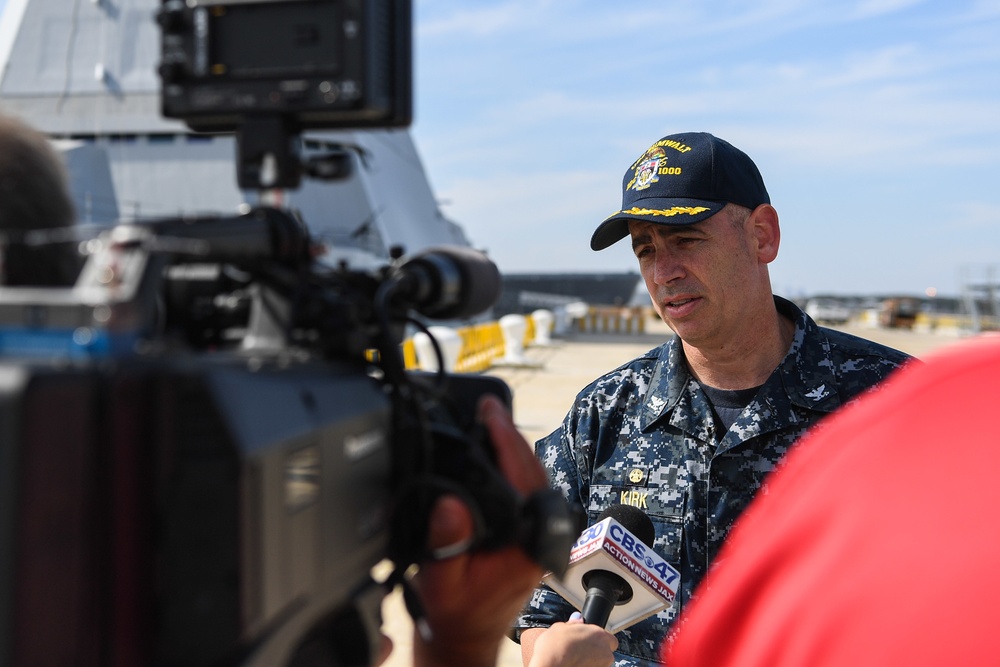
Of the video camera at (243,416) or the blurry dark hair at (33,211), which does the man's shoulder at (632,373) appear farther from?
the blurry dark hair at (33,211)

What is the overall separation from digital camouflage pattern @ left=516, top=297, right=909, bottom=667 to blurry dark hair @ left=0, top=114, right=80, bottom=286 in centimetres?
218

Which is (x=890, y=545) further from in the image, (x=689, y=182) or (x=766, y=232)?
(x=766, y=232)

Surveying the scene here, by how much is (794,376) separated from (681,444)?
0.43m

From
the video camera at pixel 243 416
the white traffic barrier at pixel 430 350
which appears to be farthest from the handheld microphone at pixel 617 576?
the white traffic barrier at pixel 430 350

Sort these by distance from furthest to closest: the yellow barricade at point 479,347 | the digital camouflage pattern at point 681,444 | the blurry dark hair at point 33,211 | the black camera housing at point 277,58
Result: the yellow barricade at point 479,347, the digital camouflage pattern at point 681,444, the black camera housing at point 277,58, the blurry dark hair at point 33,211

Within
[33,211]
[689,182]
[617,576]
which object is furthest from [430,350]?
[33,211]

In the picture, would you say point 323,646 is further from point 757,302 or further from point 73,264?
point 757,302

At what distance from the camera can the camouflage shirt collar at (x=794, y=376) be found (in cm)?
307

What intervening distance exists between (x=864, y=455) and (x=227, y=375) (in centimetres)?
66

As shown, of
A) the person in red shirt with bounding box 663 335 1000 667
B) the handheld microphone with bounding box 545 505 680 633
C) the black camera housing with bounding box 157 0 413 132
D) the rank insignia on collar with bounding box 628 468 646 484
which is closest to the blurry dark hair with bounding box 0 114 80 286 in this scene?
the black camera housing with bounding box 157 0 413 132

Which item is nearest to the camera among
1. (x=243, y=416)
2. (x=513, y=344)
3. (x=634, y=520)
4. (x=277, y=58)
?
(x=243, y=416)

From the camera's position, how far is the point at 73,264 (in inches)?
47.0

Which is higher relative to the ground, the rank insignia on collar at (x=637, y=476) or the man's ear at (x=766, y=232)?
the man's ear at (x=766, y=232)

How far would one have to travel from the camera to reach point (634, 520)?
108 inches
